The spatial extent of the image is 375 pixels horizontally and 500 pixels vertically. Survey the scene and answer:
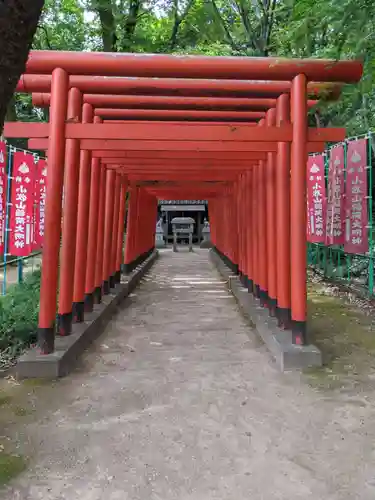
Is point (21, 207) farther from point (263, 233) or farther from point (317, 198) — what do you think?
point (317, 198)

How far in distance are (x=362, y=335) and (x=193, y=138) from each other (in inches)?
128

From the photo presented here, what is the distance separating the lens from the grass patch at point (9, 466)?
2.30 meters

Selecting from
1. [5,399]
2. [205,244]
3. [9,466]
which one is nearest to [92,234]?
[5,399]

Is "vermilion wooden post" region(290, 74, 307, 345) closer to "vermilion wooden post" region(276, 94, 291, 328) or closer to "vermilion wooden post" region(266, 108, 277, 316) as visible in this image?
"vermilion wooden post" region(276, 94, 291, 328)

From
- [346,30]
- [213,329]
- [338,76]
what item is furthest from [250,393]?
[338,76]

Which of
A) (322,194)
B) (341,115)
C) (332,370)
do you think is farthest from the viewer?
(341,115)

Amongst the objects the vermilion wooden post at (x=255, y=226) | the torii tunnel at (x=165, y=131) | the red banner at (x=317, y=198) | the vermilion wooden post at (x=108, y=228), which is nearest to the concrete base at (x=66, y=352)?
the torii tunnel at (x=165, y=131)

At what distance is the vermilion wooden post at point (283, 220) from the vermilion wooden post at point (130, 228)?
5467mm

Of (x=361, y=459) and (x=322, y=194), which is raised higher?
(x=322, y=194)

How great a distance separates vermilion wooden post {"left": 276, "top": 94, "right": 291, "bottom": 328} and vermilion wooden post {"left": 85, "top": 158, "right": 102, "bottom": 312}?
98.7 inches

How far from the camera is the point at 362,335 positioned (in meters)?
5.33

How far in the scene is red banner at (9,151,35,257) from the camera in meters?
6.38

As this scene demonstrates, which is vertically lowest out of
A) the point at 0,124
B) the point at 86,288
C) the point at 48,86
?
the point at 86,288

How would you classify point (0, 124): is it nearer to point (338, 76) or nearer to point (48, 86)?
point (48, 86)
